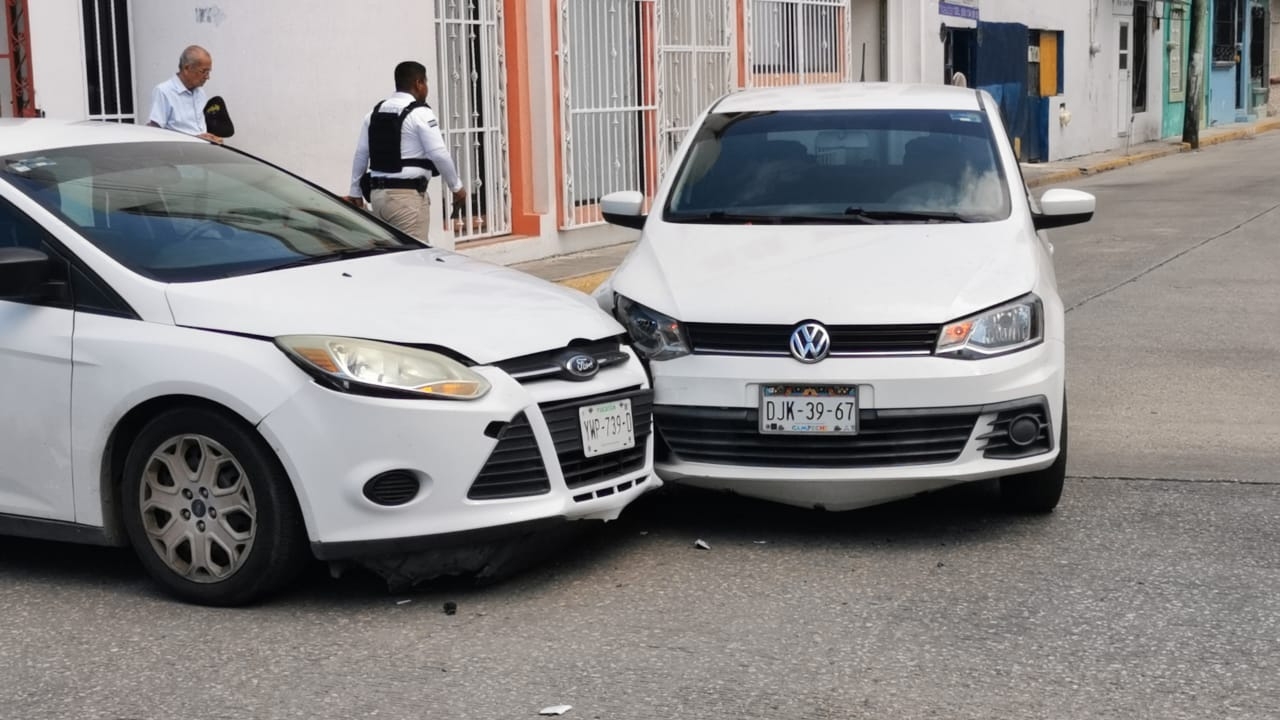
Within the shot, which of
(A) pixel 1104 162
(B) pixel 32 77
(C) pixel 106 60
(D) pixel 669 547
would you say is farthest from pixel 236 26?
(A) pixel 1104 162

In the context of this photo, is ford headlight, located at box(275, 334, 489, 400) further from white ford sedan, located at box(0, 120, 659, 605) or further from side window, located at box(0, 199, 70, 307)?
side window, located at box(0, 199, 70, 307)

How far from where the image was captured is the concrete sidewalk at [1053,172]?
581 inches

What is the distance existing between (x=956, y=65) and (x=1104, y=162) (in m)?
4.25

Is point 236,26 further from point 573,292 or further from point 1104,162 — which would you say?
point 1104,162

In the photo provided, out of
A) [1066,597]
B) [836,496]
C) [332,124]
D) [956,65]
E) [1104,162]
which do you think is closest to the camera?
[1066,597]

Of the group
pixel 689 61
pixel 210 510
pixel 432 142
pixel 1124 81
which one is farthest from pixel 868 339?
pixel 1124 81

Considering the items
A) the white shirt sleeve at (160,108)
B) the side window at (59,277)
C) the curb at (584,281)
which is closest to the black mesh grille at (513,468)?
the side window at (59,277)

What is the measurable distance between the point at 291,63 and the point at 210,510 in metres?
8.14

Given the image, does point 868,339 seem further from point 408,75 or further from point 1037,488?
point 408,75

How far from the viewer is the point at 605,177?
17328 millimetres

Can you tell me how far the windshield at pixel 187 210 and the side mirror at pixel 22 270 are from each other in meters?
0.19

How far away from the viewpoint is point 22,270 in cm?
543

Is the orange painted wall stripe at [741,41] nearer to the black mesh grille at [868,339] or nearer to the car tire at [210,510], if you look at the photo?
the black mesh grille at [868,339]

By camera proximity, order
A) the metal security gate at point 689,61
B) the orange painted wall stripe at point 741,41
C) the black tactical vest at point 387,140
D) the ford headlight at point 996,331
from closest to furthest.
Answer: the ford headlight at point 996,331, the black tactical vest at point 387,140, the metal security gate at point 689,61, the orange painted wall stripe at point 741,41
